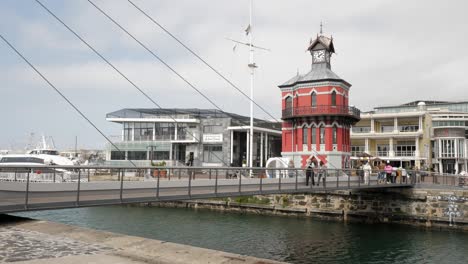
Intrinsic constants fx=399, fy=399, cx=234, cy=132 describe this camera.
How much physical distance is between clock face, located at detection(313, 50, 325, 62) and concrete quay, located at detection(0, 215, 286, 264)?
122 ft

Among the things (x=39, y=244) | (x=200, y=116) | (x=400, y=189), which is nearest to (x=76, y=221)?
(x=39, y=244)

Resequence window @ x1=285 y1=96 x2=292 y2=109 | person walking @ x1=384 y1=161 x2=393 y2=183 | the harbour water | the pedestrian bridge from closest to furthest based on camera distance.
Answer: the pedestrian bridge < the harbour water < person walking @ x1=384 y1=161 x2=393 y2=183 < window @ x1=285 y1=96 x2=292 y2=109

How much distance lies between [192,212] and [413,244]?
62.2ft

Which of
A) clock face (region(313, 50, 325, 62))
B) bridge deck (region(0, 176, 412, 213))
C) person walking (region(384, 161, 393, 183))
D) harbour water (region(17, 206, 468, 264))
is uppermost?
clock face (region(313, 50, 325, 62))

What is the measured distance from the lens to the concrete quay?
26.1ft

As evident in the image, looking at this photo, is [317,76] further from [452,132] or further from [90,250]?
[90,250]

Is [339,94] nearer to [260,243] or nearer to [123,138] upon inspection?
[260,243]

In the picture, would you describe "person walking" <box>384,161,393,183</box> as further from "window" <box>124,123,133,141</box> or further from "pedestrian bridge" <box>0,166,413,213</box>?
"window" <box>124,123,133,141</box>

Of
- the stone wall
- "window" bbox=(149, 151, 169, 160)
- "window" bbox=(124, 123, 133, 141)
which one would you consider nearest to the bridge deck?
the stone wall

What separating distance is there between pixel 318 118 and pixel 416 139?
23.7 m

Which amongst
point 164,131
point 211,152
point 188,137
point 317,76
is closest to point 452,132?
point 317,76

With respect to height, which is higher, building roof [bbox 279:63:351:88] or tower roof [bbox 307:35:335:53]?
tower roof [bbox 307:35:335:53]

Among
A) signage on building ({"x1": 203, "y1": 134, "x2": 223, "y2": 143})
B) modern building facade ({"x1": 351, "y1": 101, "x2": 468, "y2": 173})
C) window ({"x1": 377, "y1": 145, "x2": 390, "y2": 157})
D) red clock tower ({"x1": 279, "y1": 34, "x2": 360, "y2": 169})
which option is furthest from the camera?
window ({"x1": 377, "y1": 145, "x2": 390, "y2": 157})

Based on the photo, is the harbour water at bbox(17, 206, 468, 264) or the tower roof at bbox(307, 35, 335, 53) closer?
the harbour water at bbox(17, 206, 468, 264)
